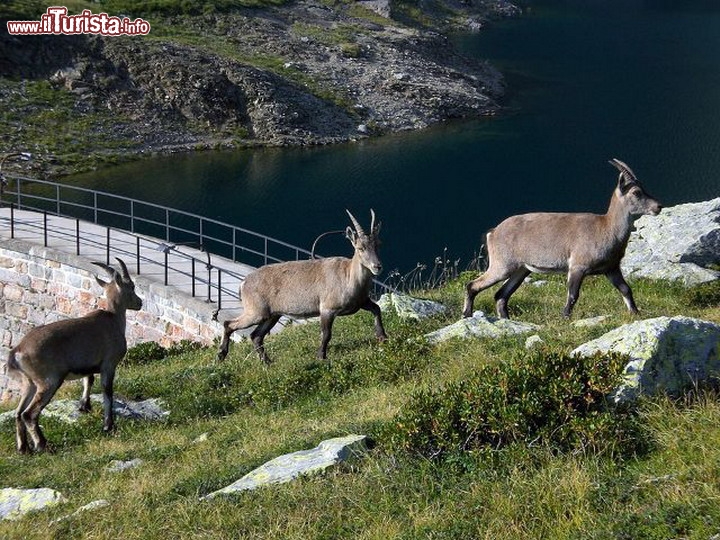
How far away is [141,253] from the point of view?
29203mm

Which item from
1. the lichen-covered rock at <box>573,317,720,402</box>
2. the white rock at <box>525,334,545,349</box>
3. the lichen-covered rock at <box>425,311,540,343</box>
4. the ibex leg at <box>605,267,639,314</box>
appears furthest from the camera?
the ibex leg at <box>605,267,639,314</box>

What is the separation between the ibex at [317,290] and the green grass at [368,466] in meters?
0.76

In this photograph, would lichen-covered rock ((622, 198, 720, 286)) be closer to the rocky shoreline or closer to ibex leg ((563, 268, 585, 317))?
ibex leg ((563, 268, 585, 317))

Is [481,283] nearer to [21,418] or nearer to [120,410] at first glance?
[120,410]

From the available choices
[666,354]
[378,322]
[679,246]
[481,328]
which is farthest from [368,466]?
[679,246]

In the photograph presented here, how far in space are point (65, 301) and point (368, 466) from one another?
19630 millimetres

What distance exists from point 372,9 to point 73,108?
149 ft

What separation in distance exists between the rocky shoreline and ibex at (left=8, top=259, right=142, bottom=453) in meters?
48.0

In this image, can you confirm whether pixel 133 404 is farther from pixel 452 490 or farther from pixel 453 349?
pixel 452 490

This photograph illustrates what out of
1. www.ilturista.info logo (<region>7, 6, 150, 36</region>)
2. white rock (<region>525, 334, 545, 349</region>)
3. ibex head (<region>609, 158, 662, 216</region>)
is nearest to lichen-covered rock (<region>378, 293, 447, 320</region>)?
ibex head (<region>609, 158, 662, 216</region>)

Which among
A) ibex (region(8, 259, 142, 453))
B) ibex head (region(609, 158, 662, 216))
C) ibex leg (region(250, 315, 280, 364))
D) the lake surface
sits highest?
ibex head (region(609, 158, 662, 216))

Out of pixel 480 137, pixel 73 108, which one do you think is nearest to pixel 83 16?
pixel 73 108

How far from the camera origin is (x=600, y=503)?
8.52 m

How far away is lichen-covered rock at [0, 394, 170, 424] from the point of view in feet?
50.9
